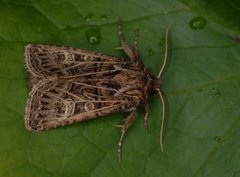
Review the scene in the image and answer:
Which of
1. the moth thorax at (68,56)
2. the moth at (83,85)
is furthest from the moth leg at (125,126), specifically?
the moth thorax at (68,56)

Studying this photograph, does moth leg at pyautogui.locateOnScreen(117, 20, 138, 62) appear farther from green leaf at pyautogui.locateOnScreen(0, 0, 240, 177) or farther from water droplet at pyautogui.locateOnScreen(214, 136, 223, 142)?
water droplet at pyautogui.locateOnScreen(214, 136, 223, 142)

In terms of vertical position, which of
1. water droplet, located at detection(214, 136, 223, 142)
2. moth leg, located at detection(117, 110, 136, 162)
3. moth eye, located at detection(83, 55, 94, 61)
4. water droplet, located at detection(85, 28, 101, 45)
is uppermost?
water droplet, located at detection(85, 28, 101, 45)

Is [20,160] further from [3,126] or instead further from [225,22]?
[225,22]

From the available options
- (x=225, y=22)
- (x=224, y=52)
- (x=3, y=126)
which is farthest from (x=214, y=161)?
(x=3, y=126)

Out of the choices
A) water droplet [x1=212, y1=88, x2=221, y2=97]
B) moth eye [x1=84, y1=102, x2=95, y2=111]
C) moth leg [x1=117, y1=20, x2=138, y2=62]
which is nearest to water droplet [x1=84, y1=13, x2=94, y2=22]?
moth leg [x1=117, y1=20, x2=138, y2=62]

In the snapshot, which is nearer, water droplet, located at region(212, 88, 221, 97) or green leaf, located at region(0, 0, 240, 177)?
green leaf, located at region(0, 0, 240, 177)

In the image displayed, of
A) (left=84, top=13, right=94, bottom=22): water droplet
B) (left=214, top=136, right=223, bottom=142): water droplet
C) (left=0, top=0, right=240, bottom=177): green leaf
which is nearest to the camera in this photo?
(left=0, top=0, right=240, bottom=177): green leaf
